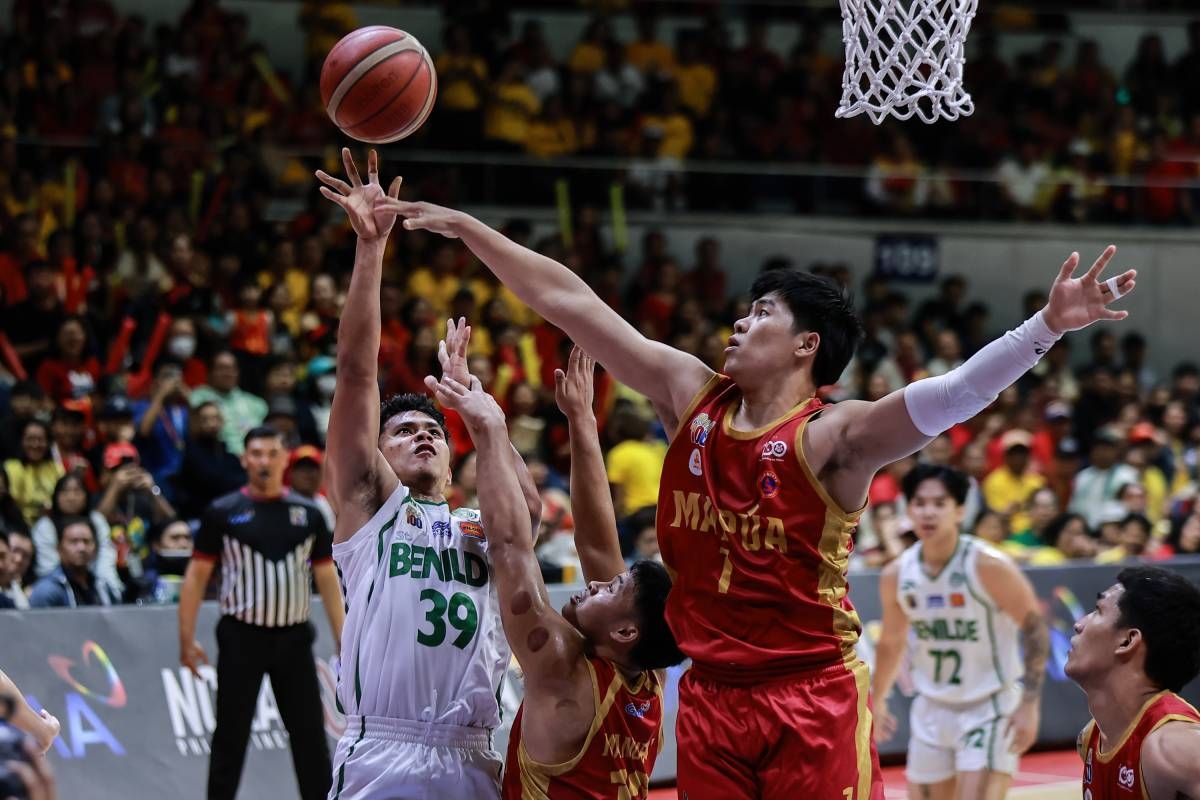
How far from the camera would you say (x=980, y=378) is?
404 cm

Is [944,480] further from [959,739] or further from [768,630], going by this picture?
[768,630]

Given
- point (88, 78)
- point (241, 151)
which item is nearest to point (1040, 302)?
point (241, 151)

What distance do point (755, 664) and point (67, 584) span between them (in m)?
5.48

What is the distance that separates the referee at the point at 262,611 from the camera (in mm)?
7641

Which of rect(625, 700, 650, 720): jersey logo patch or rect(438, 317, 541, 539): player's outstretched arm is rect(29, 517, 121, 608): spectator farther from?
rect(625, 700, 650, 720): jersey logo patch

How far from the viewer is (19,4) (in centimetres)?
1409

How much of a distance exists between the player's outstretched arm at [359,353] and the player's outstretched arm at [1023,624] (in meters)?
3.44

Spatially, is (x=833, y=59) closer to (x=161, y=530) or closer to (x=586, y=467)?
(x=161, y=530)

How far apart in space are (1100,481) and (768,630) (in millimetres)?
9368

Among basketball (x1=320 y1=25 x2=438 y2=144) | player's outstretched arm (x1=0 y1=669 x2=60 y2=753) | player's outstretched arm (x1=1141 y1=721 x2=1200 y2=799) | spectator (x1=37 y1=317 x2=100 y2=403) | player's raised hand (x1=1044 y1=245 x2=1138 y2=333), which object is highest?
basketball (x1=320 y1=25 x2=438 y2=144)

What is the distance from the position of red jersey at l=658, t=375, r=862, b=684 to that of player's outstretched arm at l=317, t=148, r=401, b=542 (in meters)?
1.02

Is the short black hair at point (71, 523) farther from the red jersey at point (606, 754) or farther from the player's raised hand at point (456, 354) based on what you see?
the red jersey at point (606, 754)

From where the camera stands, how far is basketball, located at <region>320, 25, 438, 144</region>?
525cm

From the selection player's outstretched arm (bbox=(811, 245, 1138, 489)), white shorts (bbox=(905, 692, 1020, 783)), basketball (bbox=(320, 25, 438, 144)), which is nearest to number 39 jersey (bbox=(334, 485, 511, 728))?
basketball (bbox=(320, 25, 438, 144))
